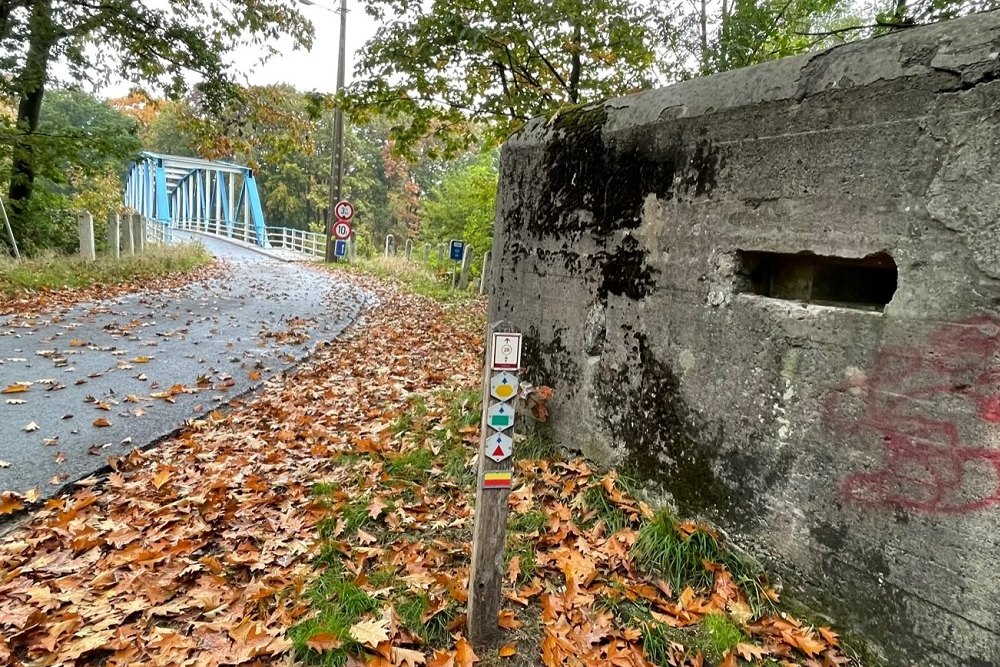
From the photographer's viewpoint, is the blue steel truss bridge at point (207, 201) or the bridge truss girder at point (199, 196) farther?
the bridge truss girder at point (199, 196)

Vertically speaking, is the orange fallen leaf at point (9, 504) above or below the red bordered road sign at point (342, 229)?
below

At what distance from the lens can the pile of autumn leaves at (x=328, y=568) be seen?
2.44 metres

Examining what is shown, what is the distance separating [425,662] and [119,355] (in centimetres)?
579

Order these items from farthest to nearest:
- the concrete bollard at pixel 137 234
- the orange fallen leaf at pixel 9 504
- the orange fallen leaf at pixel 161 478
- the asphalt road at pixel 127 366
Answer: the concrete bollard at pixel 137 234, the asphalt road at pixel 127 366, the orange fallen leaf at pixel 161 478, the orange fallen leaf at pixel 9 504

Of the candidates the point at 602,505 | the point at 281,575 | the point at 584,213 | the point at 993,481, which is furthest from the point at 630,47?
the point at 281,575

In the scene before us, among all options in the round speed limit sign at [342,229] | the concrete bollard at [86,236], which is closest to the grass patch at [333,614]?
the concrete bollard at [86,236]

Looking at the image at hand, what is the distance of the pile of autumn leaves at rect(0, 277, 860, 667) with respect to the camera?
2443 mm

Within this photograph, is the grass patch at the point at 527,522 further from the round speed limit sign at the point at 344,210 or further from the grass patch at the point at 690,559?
the round speed limit sign at the point at 344,210

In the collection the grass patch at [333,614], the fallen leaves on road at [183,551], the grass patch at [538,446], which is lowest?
the fallen leaves on road at [183,551]

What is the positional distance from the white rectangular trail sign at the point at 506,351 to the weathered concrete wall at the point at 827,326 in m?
1.22

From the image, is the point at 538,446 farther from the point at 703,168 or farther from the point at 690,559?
the point at 703,168

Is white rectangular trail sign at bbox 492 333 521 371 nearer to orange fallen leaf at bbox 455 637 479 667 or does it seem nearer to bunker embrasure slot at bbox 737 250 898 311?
orange fallen leaf at bbox 455 637 479 667

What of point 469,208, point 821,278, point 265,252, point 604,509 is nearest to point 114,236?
point 469,208

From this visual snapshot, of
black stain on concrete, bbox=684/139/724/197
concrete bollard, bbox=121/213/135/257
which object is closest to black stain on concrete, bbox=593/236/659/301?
black stain on concrete, bbox=684/139/724/197
